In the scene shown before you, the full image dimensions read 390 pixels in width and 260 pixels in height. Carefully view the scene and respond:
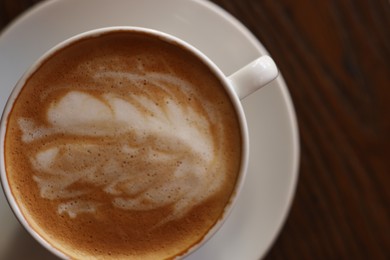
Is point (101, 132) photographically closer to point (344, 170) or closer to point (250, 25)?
point (250, 25)

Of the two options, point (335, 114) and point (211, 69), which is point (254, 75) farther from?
point (335, 114)

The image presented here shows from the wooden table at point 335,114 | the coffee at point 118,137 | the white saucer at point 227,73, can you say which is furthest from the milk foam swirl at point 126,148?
the wooden table at point 335,114

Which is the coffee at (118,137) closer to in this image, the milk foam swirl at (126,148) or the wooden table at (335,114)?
the milk foam swirl at (126,148)

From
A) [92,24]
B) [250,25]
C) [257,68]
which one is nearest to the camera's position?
[257,68]

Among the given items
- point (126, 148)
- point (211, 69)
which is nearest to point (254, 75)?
point (211, 69)

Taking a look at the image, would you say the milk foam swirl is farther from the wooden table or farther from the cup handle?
the wooden table

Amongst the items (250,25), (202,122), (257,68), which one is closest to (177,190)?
(202,122)

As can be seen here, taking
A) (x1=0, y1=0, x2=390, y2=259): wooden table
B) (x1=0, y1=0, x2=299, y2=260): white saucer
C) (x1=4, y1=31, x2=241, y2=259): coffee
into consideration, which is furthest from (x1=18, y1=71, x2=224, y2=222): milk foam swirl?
(x1=0, y1=0, x2=390, y2=259): wooden table
